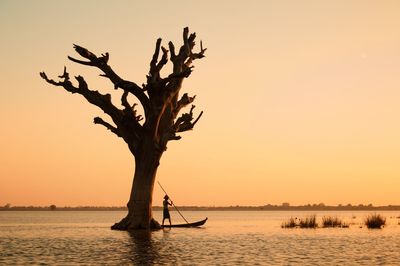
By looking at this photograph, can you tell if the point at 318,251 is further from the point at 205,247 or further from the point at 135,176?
the point at 135,176

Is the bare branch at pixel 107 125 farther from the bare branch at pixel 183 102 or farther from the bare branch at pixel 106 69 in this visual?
the bare branch at pixel 183 102

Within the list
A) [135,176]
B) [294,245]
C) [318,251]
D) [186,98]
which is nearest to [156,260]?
[318,251]

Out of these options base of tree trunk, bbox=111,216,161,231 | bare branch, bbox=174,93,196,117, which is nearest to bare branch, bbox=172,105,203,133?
bare branch, bbox=174,93,196,117

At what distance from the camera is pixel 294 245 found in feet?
95.2

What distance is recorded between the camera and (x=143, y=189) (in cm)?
3669

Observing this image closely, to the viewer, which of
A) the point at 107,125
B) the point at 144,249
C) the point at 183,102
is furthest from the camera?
the point at 183,102

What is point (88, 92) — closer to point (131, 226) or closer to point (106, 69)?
point (106, 69)

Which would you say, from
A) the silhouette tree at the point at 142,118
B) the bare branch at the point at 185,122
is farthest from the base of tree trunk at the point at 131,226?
the bare branch at the point at 185,122

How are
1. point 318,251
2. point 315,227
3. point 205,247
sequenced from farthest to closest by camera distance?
point 315,227 → point 205,247 → point 318,251

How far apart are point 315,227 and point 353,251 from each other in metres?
23.7

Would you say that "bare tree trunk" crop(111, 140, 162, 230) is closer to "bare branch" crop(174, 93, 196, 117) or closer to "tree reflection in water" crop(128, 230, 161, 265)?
"tree reflection in water" crop(128, 230, 161, 265)

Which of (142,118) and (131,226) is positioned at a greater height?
(142,118)

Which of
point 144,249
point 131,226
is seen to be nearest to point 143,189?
point 131,226

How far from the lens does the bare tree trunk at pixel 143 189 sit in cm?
3650
